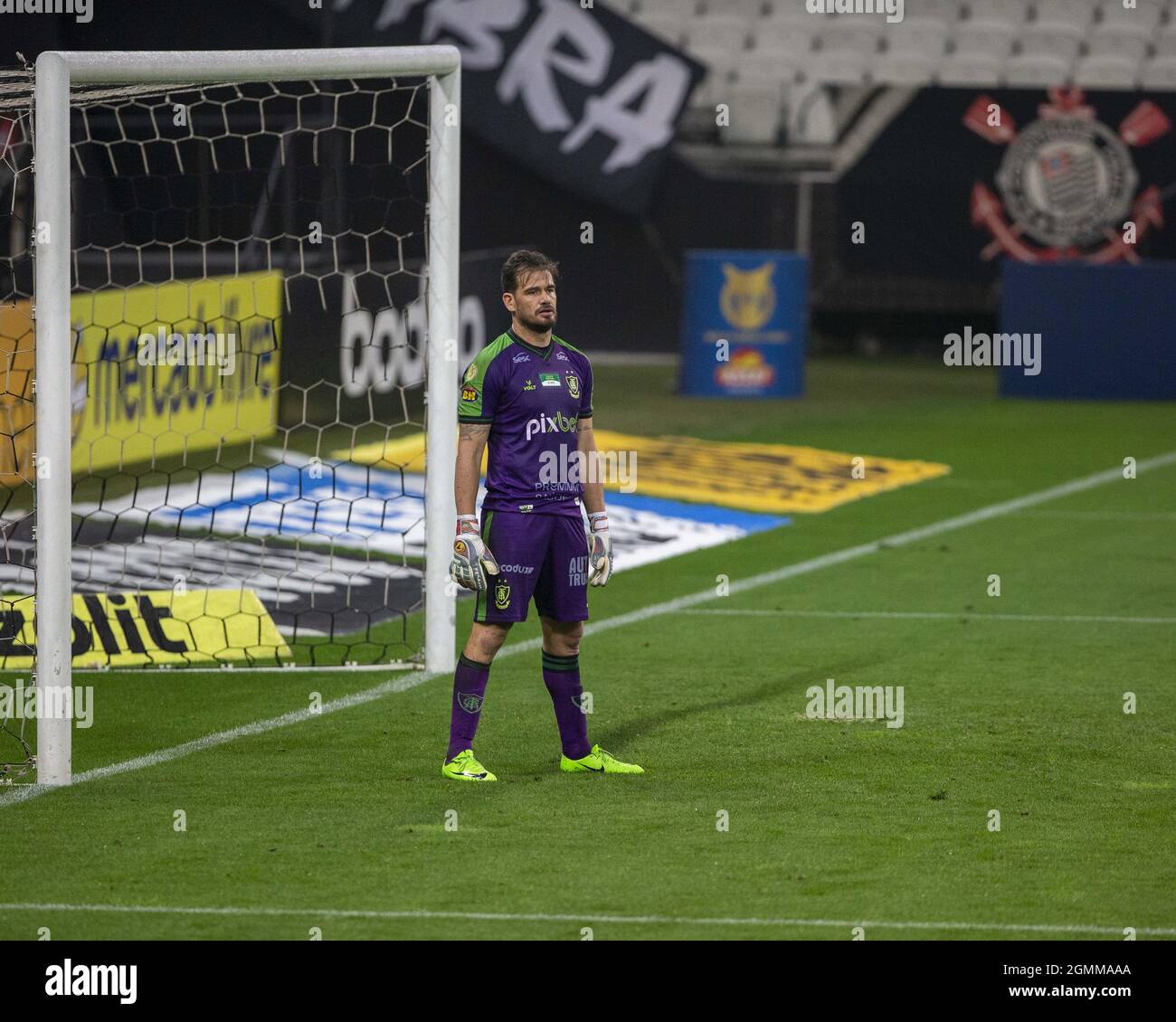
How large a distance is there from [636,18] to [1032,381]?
9.65 metres

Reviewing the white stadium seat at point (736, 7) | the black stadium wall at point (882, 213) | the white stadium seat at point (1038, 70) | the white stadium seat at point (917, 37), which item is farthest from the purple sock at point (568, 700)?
the white stadium seat at point (736, 7)

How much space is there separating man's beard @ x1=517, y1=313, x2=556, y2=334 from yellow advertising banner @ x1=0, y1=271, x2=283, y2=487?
6.39m

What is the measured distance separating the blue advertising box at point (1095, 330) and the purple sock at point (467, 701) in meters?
15.4

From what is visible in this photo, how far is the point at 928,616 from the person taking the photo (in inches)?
376

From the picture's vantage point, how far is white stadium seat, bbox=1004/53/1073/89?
26688 mm

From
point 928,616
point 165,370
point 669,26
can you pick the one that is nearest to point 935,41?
point 669,26

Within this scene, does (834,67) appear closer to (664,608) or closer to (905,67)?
(905,67)

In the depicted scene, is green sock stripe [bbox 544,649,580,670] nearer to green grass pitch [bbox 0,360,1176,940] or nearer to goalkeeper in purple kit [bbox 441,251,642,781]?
goalkeeper in purple kit [bbox 441,251,642,781]

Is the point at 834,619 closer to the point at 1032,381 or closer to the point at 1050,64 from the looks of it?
the point at 1032,381

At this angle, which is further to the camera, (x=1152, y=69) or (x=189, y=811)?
(x=1152, y=69)

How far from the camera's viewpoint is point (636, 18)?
2752 centimetres

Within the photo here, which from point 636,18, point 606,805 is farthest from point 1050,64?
point 606,805

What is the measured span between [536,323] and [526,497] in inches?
22.1

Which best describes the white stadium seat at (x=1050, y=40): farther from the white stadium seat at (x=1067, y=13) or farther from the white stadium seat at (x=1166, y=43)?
the white stadium seat at (x=1166, y=43)
